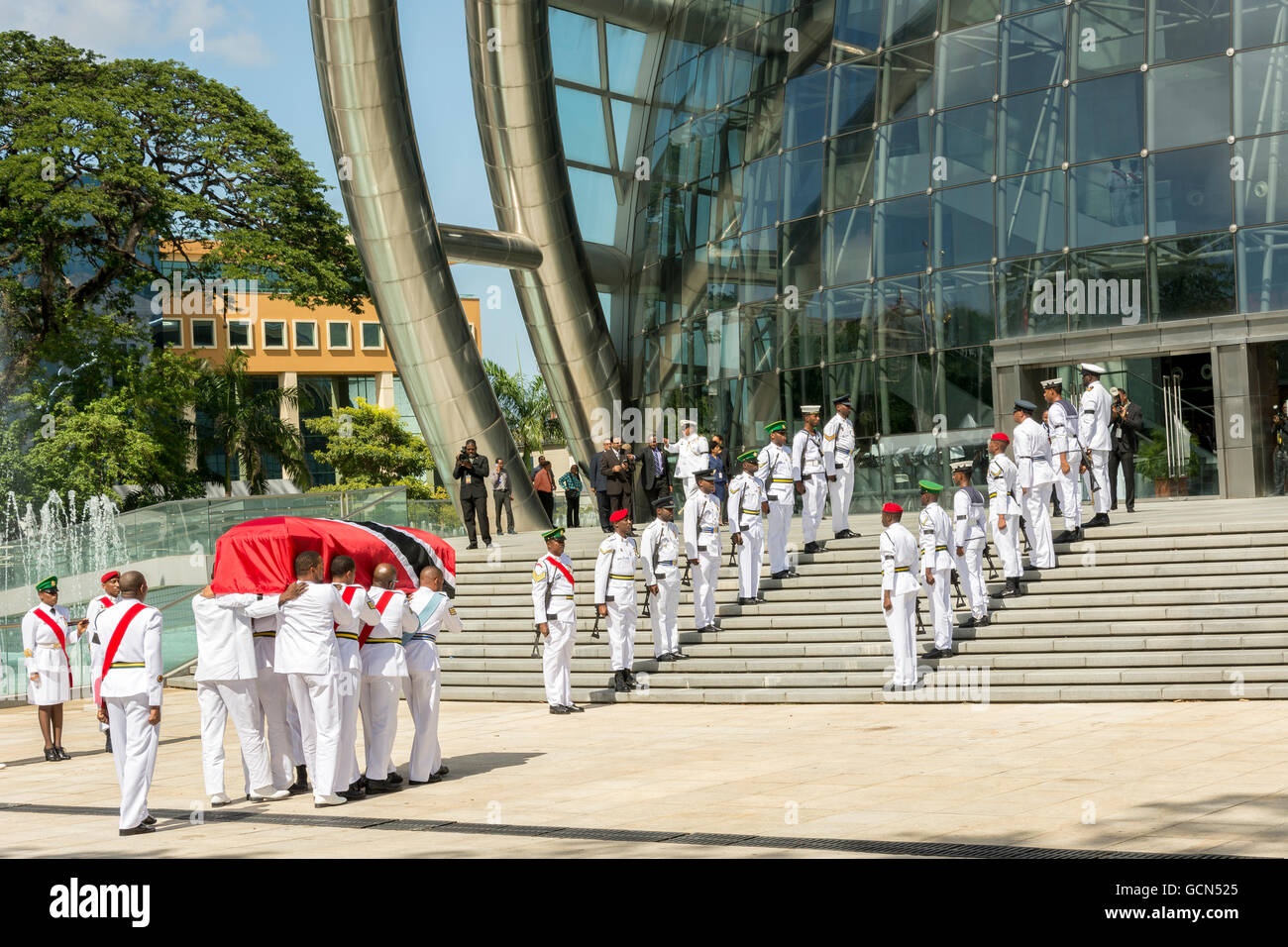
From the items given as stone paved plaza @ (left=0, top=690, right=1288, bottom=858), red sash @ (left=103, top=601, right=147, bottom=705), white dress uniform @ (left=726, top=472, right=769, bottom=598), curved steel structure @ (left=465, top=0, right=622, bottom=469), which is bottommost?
stone paved plaza @ (left=0, top=690, right=1288, bottom=858)

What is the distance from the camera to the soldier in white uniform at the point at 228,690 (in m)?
9.51

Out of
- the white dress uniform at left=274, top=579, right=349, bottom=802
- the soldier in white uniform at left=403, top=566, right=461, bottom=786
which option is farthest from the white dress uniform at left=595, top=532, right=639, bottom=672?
the white dress uniform at left=274, top=579, right=349, bottom=802

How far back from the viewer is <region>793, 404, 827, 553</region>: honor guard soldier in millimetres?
17797

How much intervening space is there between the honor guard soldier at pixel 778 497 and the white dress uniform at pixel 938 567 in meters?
3.33

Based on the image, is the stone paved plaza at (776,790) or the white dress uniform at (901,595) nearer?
the stone paved plaza at (776,790)

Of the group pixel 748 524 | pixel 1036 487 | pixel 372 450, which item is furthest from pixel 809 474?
pixel 372 450

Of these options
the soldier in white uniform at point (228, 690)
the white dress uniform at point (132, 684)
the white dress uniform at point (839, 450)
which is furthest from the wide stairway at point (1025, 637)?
the white dress uniform at point (132, 684)

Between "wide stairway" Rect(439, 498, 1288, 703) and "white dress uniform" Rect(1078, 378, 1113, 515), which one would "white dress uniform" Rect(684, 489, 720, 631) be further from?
"white dress uniform" Rect(1078, 378, 1113, 515)

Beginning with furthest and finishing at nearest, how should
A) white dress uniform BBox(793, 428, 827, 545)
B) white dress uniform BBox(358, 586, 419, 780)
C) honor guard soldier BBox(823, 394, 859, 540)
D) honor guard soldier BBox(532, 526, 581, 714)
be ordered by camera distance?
white dress uniform BBox(793, 428, 827, 545) → honor guard soldier BBox(823, 394, 859, 540) → honor guard soldier BBox(532, 526, 581, 714) → white dress uniform BBox(358, 586, 419, 780)

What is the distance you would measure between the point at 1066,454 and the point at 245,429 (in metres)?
34.5

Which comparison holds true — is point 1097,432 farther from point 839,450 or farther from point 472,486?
point 472,486

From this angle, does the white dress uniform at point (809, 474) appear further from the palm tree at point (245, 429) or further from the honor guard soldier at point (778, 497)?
the palm tree at point (245, 429)

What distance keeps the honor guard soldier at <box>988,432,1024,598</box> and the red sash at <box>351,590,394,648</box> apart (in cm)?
794
